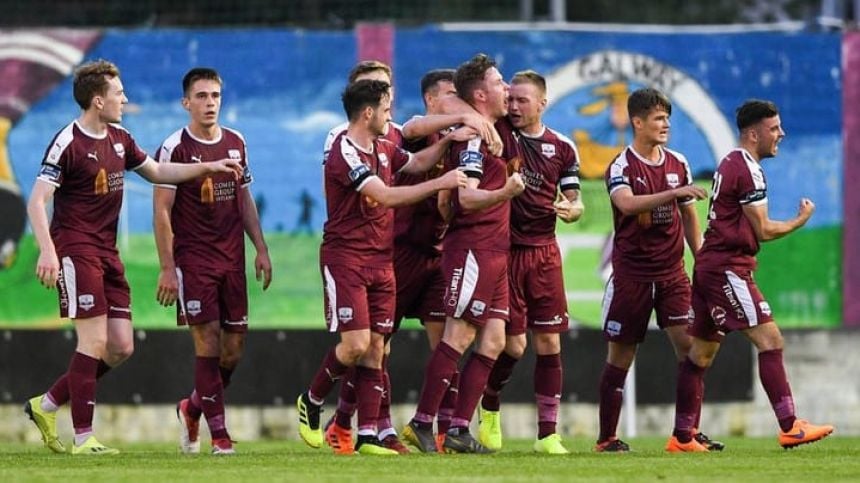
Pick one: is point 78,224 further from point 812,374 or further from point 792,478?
point 812,374

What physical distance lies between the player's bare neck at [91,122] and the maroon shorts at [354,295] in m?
1.75

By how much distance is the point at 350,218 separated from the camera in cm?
1240

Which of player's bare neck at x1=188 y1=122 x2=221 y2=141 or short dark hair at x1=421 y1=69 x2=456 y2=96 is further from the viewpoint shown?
short dark hair at x1=421 y1=69 x2=456 y2=96

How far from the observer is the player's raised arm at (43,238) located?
12.0 meters

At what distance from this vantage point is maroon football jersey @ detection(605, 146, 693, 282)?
13.2 m

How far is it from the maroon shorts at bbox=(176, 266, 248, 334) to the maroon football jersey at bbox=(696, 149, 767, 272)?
3.07 meters

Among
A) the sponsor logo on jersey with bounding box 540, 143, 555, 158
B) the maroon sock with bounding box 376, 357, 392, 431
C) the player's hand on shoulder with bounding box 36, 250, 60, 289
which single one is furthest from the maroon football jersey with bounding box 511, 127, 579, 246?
the player's hand on shoulder with bounding box 36, 250, 60, 289

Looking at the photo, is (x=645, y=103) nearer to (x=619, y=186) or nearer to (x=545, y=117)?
(x=619, y=186)

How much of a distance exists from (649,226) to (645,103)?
0.83 metres

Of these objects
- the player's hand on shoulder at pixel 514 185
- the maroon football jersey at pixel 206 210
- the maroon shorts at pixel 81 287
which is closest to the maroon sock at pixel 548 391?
the player's hand on shoulder at pixel 514 185

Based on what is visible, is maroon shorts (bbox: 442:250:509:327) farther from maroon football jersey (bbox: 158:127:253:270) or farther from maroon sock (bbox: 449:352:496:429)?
maroon football jersey (bbox: 158:127:253:270)

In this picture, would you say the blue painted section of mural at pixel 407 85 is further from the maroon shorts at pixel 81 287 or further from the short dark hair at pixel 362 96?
the short dark hair at pixel 362 96

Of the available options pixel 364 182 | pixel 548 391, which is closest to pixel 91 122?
pixel 364 182

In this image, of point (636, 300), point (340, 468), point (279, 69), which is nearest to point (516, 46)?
point (279, 69)
